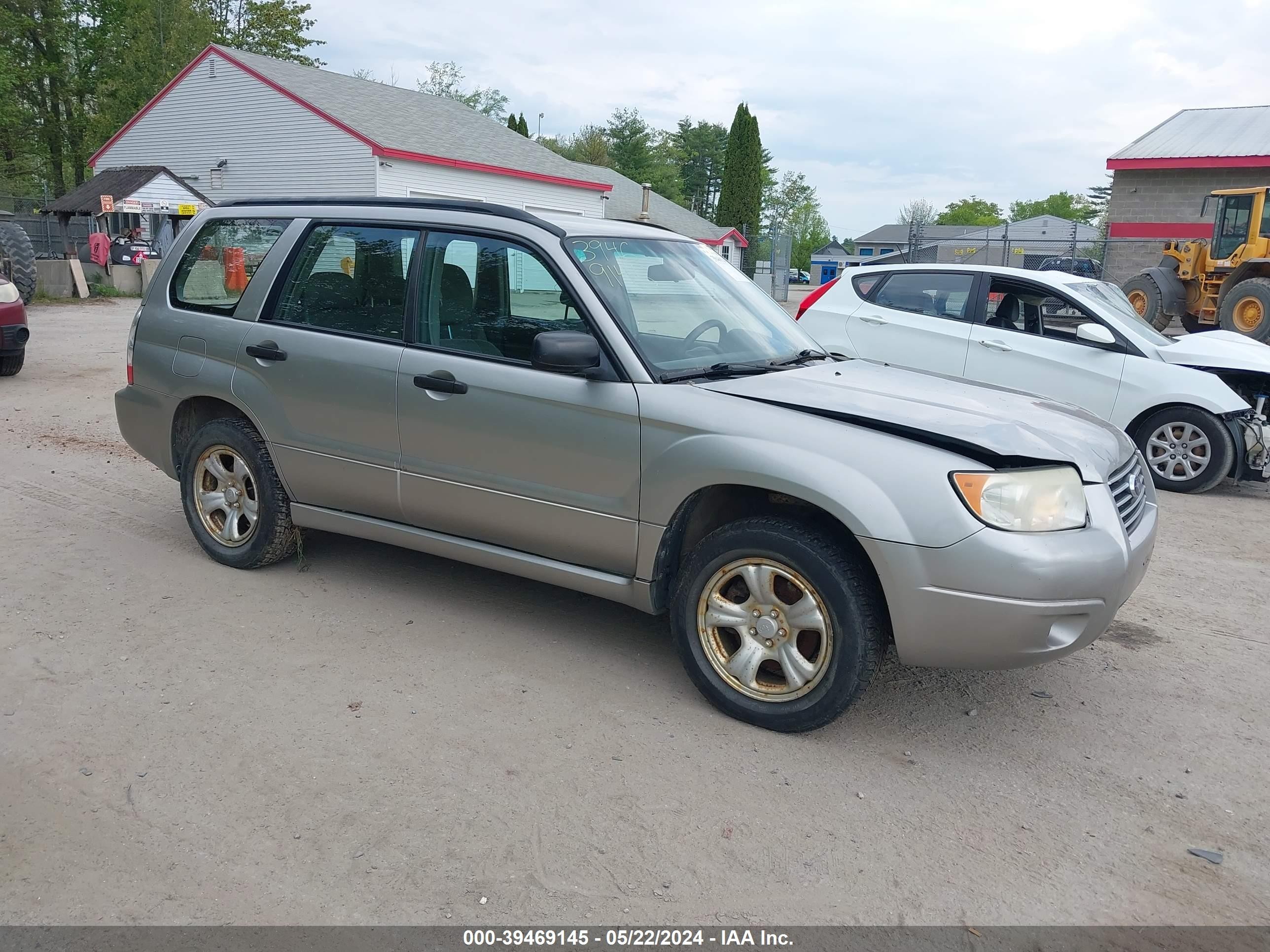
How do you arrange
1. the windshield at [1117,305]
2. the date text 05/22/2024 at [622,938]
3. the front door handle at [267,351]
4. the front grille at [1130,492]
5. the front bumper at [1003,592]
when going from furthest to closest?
the windshield at [1117,305]
the front door handle at [267,351]
the front grille at [1130,492]
the front bumper at [1003,592]
the date text 05/22/2024 at [622,938]

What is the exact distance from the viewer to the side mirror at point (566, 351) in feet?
12.4

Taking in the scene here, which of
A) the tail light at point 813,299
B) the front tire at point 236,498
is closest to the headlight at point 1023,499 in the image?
the front tire at point 236,498

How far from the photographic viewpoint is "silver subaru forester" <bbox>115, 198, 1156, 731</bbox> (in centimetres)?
339

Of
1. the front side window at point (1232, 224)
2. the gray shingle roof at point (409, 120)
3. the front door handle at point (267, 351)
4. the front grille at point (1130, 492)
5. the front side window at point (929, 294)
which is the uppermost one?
the gray shingle roof at point (409, 120)

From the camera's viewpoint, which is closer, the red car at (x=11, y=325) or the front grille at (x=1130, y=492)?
the front grille at (x=1130, y=492)

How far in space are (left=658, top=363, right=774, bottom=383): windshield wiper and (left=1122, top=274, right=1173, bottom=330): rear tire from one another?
56.1ft

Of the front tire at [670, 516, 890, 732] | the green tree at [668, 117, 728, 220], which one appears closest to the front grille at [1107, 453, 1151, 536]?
the front tire at [670, 516, 890, 732]

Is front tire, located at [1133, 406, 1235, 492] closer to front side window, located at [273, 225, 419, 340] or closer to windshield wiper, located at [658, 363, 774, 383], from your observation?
windshield wiper, located at [658, 363, 774, 383]

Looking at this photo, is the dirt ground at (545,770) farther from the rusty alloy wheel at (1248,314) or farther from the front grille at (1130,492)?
the rusty alloy wheel at (1248,314)

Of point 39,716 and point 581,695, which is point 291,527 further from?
point 581,695

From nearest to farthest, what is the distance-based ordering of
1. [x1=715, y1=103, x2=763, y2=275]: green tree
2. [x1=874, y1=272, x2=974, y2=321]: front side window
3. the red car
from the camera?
→ [x1=874, y1=272, x2=974, y2=321]: front side window
the red car
[x1=715, y1=103, x2=763, y2=275]: green tree

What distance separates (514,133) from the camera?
110 ft

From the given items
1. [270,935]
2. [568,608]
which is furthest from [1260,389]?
[270,935]

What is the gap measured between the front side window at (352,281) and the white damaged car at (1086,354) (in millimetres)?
3799
